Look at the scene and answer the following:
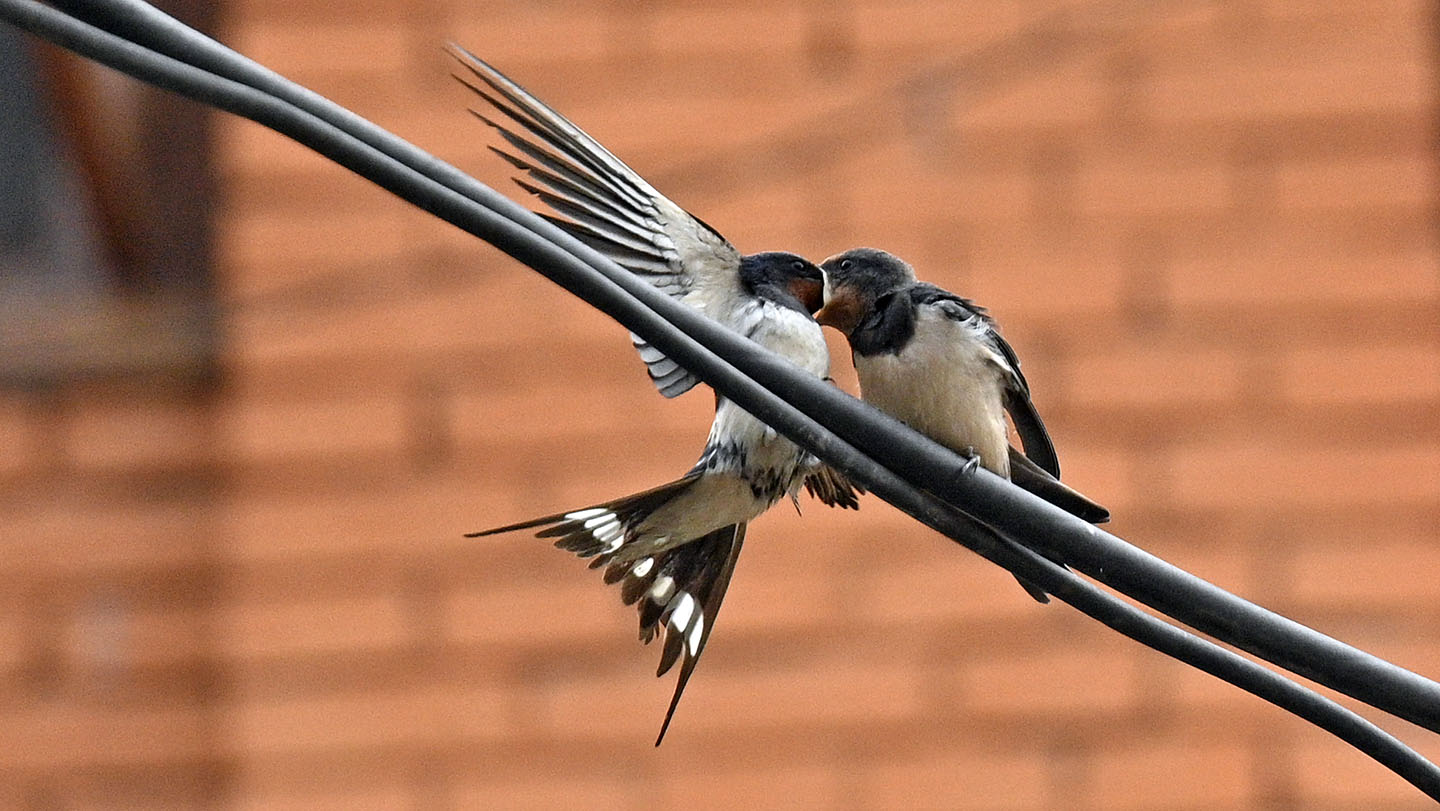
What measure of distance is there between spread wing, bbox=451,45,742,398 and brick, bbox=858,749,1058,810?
150cm

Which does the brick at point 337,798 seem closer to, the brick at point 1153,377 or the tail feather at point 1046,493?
the brick at point 1153,377

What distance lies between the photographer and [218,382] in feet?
12.5

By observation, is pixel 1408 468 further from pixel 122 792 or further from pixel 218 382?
pixel 122 792

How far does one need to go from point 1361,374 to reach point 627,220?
199cm

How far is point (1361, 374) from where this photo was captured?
11.3ft

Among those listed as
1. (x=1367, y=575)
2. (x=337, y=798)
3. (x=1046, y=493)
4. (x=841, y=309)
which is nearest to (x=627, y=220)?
(x=841, y=309)

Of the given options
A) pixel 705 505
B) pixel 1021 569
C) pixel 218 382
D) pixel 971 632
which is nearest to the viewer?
pixel 1021 569

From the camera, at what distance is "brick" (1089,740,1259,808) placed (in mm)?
3230

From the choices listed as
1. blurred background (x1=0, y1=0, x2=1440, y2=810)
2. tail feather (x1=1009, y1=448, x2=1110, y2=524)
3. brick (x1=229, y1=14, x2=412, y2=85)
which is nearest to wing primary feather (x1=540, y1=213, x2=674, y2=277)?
tail feather (x1=1009, y1=448, x2=1110, y2=524)

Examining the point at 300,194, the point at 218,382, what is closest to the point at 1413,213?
the point at 300,194

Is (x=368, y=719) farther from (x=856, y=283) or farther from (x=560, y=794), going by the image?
(x=856, y=283)

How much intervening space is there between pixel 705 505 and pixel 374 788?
1663mm

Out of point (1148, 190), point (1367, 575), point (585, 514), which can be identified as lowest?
point (1367, 575)

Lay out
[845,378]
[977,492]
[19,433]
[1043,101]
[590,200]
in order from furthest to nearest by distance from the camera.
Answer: [19,433] → [1043,101] → [845,378] → [590,200] → [977,492]
